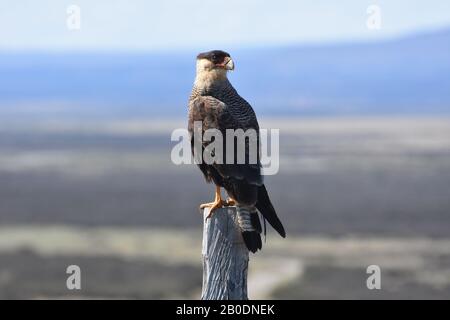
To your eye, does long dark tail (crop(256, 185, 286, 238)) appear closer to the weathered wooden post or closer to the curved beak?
the weathered wooden post

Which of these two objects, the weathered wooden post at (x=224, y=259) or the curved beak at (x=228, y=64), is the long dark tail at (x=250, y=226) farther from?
the curved beak at (x=228, y=64)

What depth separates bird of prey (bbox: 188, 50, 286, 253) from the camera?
25.6ft

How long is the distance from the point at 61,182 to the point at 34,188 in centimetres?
152

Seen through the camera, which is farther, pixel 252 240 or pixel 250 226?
pixel 250 226

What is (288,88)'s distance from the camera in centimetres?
15388

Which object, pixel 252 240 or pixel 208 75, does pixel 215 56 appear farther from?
pixel 252 240

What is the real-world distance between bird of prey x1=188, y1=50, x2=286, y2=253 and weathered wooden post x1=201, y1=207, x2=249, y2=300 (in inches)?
3.1

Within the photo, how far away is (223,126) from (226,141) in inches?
5.4

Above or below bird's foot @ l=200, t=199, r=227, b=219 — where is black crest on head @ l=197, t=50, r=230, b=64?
above

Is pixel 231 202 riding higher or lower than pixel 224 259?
higher

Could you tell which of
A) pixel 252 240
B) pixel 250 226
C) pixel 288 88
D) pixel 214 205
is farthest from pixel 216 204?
pixel 288 88

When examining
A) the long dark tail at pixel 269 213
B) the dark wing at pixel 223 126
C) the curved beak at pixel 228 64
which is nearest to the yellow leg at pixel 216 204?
the dark wing at pixel 223 126

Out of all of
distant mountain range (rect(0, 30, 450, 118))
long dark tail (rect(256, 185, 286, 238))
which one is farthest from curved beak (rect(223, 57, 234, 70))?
distant mountain range (rect(0, 30, 450, 118))

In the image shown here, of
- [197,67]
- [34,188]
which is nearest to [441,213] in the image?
[34,188]
